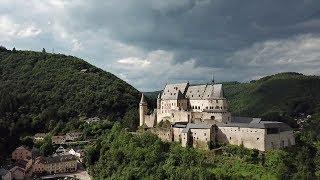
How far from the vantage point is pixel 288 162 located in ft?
245

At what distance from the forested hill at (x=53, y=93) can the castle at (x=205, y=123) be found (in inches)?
1325

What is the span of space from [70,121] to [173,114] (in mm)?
45652

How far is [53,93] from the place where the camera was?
145750mm

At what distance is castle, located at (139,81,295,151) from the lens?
77.2m

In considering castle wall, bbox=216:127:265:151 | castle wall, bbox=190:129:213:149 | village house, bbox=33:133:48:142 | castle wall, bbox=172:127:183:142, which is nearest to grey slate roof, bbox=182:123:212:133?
castle wall, bbox=190:129:213:149

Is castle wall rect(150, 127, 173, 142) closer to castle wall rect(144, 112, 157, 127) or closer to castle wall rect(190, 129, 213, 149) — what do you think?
castle wall rect(190, 129, 213, 149)

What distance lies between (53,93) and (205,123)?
75097 mm

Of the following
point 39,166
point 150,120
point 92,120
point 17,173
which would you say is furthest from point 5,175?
point 92,120

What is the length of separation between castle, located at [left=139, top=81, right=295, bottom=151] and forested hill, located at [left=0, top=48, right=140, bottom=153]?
33.7 meters

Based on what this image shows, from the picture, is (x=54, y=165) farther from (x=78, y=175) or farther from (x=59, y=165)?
(x=78, y=175)

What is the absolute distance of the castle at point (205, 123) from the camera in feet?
253

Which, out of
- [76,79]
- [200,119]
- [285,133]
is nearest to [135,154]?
[200,119]

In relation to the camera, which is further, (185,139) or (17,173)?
(17,173)

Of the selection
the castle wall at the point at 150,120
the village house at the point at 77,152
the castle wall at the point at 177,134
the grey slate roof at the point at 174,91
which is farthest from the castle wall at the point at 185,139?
the village house at the point at 77,152
